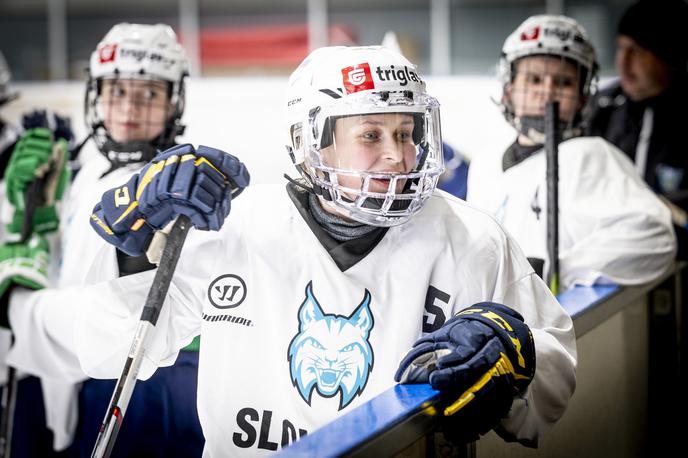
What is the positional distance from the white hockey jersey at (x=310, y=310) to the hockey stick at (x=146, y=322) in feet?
0.28

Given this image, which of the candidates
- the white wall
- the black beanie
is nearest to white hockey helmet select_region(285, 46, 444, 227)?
the black beanie

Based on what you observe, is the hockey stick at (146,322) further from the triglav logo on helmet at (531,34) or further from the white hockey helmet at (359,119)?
the triglav logo on helmet at (531,34)

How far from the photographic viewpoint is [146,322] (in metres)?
1.56

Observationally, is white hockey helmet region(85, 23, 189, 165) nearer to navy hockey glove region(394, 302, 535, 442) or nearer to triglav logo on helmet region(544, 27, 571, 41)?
triglav logo on helmet region(544, 27, 571, 41)

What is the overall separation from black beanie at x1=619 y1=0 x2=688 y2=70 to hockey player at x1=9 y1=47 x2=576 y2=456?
218 centimetres

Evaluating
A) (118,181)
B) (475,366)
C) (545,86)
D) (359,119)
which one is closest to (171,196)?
(359,119)

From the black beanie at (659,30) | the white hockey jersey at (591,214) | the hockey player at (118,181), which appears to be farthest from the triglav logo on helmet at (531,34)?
the hockey player at (118,181)

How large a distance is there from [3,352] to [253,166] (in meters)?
2.29

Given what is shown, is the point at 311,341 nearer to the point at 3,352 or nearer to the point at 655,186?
the point at 3,352

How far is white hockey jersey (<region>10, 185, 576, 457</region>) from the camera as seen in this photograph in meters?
1.53

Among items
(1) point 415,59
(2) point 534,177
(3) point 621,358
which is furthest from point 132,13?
(3) point 621,358

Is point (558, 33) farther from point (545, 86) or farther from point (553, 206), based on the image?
point (553, 206)

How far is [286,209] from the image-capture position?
5.49ft

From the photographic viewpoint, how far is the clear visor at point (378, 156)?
5.04ft
